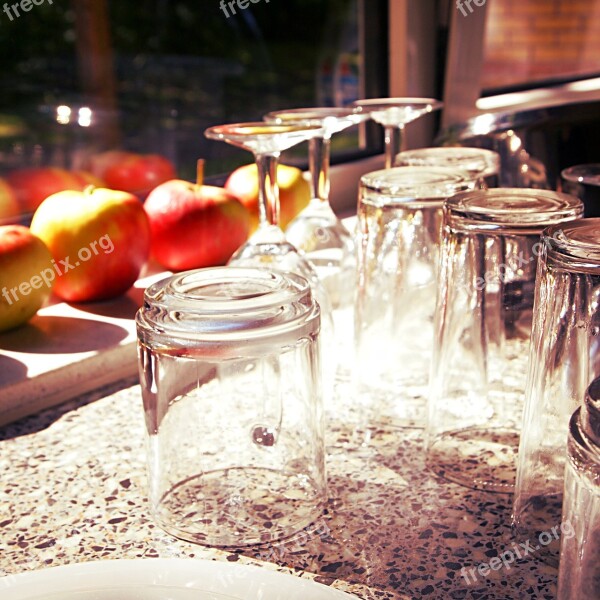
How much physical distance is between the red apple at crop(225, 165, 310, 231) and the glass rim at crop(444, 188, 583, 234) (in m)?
0.58

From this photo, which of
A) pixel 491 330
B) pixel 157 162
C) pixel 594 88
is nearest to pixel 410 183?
pixel 491 330

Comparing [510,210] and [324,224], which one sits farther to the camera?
[324,224]

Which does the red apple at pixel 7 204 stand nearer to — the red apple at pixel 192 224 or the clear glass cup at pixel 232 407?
the red apple at pixel 192 224

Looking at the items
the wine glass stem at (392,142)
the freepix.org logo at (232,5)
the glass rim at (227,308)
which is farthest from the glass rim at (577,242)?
the freepix.org logo at (232,5)

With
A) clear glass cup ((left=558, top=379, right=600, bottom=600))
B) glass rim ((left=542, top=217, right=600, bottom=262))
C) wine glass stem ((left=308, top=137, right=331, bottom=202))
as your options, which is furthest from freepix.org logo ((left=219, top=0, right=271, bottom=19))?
clear glass cup ((left=558, top=379, right=600, bottom=600))

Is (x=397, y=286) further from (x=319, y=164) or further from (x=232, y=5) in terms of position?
(x=232, y=5)

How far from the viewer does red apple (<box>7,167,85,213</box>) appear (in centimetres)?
109

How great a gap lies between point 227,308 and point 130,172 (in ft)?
2.52

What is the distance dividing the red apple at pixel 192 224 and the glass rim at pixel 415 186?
0.37 metres

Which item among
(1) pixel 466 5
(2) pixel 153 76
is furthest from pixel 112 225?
(1) pixel 466 5

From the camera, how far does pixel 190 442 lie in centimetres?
61

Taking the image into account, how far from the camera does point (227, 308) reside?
1.59 ft

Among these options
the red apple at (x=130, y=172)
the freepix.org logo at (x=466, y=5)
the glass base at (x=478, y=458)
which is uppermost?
the freepix.org logo at (x=466, y=5)

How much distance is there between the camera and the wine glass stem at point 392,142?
0.93m
